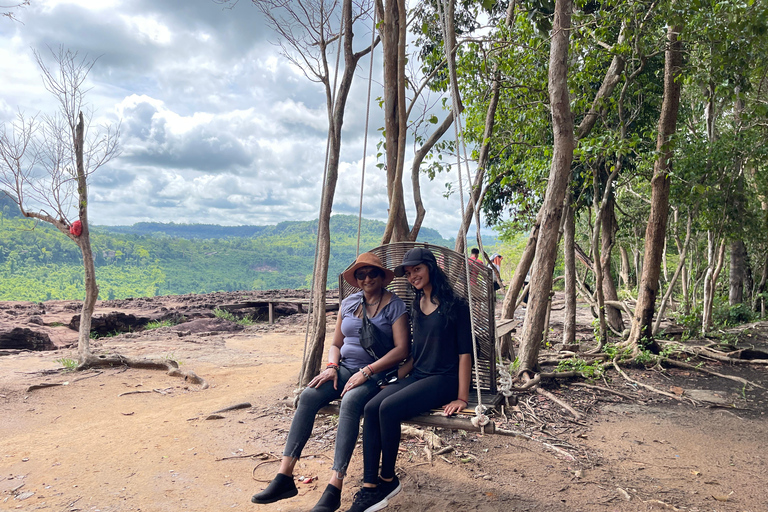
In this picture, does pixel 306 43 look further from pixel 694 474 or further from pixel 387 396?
pixel 694 474

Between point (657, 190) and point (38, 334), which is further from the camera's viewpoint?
point (38, 334)

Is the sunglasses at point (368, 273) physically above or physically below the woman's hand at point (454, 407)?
above

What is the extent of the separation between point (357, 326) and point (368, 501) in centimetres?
96

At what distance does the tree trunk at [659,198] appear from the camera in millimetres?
6504

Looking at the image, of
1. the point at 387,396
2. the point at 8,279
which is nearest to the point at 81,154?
the point at 387,396

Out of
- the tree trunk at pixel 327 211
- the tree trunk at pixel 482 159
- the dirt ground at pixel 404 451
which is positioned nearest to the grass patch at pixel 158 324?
the dirt ground at pixel 404 451

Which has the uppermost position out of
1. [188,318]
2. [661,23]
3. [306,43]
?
[661,23]

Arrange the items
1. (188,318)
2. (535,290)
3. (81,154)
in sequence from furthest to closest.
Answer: (188,318)
(81,154)
(535,290)

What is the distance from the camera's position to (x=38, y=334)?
30.8 feet

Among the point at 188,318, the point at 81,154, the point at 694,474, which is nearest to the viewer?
the point at 694,474

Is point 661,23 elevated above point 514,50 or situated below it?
above

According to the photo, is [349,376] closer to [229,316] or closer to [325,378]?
[325,378]

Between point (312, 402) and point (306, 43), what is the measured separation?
420 centimetres

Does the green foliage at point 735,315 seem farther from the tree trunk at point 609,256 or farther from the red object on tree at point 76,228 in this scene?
the red object on tree at point 76,228
